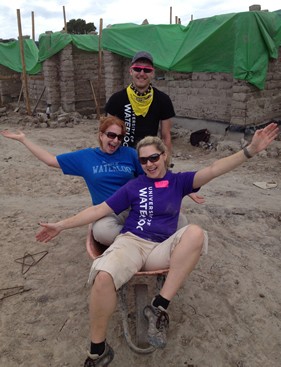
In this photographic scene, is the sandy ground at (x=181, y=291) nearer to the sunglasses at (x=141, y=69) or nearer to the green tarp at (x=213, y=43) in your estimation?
the sunglasses at (x=141, y=69)

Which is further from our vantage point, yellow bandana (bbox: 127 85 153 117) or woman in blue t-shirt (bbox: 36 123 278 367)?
yellow bandana (bbox: 127 85 153 117)

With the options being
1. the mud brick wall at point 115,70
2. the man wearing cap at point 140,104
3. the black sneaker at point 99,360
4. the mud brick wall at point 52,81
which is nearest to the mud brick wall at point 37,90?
the mud brick wall at point 52,81

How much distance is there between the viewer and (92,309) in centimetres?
192

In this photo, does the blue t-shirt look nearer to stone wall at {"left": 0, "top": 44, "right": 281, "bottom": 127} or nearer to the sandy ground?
the sandy ground

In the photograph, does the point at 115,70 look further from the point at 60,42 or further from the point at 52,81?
the point at 52,81

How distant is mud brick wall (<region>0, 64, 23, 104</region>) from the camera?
47.8ft

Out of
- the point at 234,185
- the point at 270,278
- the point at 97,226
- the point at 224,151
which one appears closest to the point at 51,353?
the point at 97,226

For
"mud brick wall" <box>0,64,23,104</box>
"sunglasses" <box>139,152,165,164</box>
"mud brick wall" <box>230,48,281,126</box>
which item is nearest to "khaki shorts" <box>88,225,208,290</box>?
"sunglasses" <box>139,152,165,164</box>

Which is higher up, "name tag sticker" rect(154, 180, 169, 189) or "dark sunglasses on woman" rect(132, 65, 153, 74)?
"dark sunglasses on woman" rect(132, 65, 153, 74)

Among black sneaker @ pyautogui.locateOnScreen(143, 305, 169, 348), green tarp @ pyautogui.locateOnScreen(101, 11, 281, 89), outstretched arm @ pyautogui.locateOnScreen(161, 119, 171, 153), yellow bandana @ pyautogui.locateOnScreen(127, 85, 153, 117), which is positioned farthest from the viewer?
green tarp @ pyautogui.locateOnScreen(101, 11, 281, 89)

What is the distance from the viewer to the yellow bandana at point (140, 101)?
310 cm

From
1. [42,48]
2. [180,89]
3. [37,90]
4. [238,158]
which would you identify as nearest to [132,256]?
[238,158]

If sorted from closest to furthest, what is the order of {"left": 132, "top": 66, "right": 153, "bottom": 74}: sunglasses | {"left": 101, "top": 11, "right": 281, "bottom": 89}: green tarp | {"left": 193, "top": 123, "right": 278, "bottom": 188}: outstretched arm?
{"left": 193, "top": 123, "right": 278, "bottom": 188}: outstretched arm → {"left": 132, "top": 66, "right": 153, "bottom": 74}: sunglasses → {"left": 101, "top": 11, "right": 281, "bottom": 89}: green tarp

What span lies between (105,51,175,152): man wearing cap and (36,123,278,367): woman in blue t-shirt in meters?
0.77
